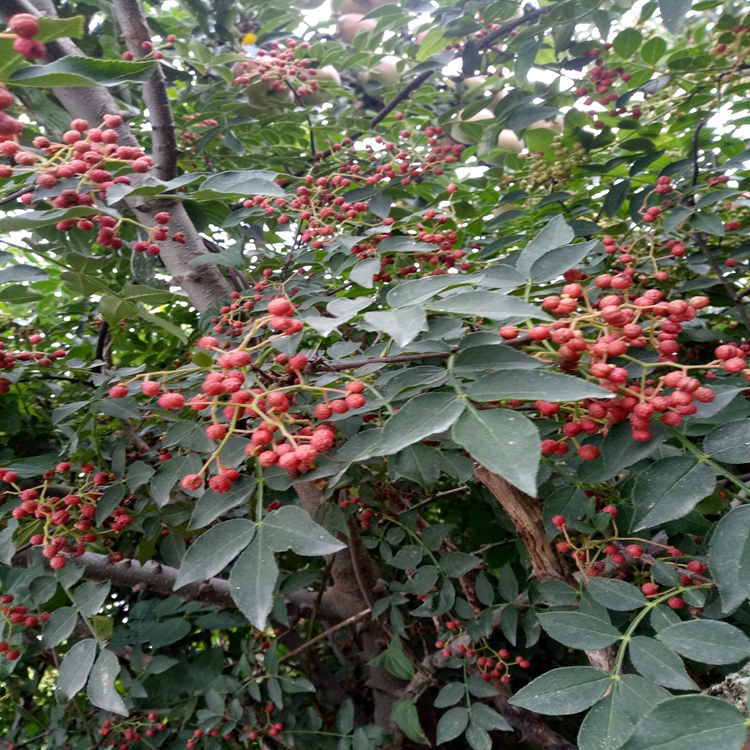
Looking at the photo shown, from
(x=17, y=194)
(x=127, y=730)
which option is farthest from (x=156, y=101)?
(x=127, y=730)

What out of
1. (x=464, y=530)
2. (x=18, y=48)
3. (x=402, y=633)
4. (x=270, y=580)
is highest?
(x=18, y=48)

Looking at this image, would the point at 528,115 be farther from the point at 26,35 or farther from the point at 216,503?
the point at 216,503

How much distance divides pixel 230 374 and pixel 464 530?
1.89 metres

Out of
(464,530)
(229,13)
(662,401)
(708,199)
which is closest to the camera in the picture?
(662,401)

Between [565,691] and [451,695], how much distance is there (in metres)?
0.75

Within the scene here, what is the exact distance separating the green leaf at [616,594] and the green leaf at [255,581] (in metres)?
0.53

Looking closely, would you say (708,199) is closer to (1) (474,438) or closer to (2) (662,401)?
(2) (662,401)

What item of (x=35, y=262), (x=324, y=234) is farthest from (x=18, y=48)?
(x=35, y=262)

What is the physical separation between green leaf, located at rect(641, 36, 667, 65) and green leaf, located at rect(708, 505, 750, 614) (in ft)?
4.89

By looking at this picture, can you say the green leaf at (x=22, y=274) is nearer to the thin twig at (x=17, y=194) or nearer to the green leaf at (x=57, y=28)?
the thin twig at (x=17, y=194)

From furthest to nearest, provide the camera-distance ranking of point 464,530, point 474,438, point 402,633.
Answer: point 464,530 → point 402,633 → point 474,438

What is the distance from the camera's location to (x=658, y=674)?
770 millimetres

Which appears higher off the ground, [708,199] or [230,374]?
[230,374]

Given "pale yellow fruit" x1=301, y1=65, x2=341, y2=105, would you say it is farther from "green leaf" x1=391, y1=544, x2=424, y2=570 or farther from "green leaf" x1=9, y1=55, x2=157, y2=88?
"green leaf" x1=391, y1=544, x2=424, y2=570
